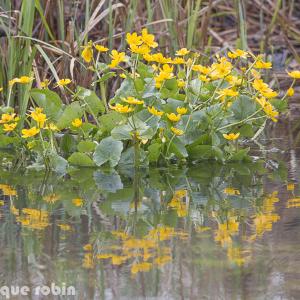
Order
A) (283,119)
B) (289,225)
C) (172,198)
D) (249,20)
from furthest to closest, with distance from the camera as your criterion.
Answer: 1. (249,20)
2. (283,119)
3. (172,198)
4. (289,225)

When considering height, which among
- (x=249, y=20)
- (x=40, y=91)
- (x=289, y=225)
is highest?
(x=249, y=20)

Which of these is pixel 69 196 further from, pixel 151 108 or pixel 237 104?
pixel 237 104

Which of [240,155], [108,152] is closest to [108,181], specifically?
[108,152]

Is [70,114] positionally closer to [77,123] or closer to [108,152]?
[77,123]

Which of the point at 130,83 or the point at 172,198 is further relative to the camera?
the point at 130,83

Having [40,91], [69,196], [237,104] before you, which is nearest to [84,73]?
[40,91]

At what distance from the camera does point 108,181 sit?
2797 millimetres

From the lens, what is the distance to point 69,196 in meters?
2.57

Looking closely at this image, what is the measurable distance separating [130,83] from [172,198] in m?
0.63

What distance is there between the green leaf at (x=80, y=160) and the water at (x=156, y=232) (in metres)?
0.07

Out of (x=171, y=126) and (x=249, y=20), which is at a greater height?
(x=249, y=20)

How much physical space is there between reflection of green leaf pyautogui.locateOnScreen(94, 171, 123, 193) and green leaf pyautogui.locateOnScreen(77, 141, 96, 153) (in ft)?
0.32

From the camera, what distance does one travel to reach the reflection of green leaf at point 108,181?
106 inches

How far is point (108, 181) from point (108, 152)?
16cm
